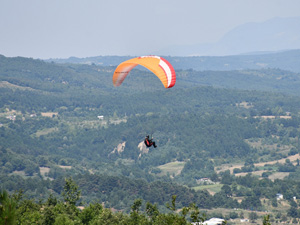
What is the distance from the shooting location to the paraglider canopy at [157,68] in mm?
55500

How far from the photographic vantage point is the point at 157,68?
190ft

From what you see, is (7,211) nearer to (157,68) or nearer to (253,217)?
(157,68)

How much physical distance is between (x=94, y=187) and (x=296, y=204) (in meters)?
67.5

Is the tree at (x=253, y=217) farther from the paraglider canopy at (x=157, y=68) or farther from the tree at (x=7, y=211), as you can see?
the tree at (x=7, y=211)

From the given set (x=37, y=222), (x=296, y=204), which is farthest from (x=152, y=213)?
(x=296, y=204)

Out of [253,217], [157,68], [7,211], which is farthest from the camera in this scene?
[253,217]

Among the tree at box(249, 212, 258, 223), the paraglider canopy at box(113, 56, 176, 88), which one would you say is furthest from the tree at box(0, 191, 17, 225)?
the tree at box(249, 212, 258, 223)

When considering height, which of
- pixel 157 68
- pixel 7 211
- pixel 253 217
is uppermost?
pixel 157 68

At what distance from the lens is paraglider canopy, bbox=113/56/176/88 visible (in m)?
55.5

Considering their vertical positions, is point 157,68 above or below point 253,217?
above

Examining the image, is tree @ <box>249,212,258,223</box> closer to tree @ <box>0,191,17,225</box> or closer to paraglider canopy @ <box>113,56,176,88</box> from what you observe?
paraglider canopy @ <box>113,56,176,88</box>

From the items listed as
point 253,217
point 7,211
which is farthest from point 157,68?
point 253,217

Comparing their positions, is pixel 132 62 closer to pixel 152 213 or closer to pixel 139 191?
pixel 152 213

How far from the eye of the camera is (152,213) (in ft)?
323
